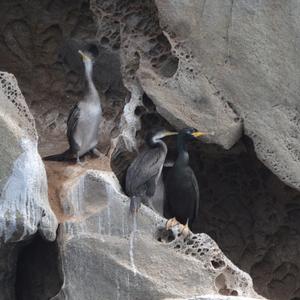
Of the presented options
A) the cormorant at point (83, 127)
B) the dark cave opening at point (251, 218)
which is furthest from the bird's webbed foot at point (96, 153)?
the dark cave opening at point (251, 218)

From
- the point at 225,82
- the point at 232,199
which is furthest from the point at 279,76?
the point at 232,199

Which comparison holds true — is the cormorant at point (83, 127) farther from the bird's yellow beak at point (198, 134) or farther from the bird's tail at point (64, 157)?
the bird's yellow beak at point (198, 134)

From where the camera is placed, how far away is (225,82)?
818cm

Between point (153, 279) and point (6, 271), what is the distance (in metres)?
0.84

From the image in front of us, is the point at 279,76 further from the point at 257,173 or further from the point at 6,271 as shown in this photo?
the point at 6,271

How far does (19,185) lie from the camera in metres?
7.57

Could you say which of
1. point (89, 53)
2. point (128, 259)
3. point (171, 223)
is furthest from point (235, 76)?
point (128, 259)

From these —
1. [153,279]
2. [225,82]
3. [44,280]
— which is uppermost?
[225,82]

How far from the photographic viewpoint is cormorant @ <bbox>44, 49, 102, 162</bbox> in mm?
8352

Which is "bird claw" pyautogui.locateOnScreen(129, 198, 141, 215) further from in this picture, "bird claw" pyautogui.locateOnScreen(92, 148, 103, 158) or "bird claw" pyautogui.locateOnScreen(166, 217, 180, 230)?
"bird claw" pyautogui.locateOnScreen(92, 148, 103, 158)

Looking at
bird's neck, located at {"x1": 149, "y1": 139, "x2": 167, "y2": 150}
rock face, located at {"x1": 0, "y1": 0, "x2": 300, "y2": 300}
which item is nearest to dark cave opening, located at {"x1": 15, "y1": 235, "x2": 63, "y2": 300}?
rock face, located at {"x1": 0, "y1": 0, "x2": 300, "y2": 300}

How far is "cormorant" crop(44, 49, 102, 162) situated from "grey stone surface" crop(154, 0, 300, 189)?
Answer: 1.53 feet

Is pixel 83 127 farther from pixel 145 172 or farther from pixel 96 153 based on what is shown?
pixel 145 172

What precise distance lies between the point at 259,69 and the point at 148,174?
89 cm
